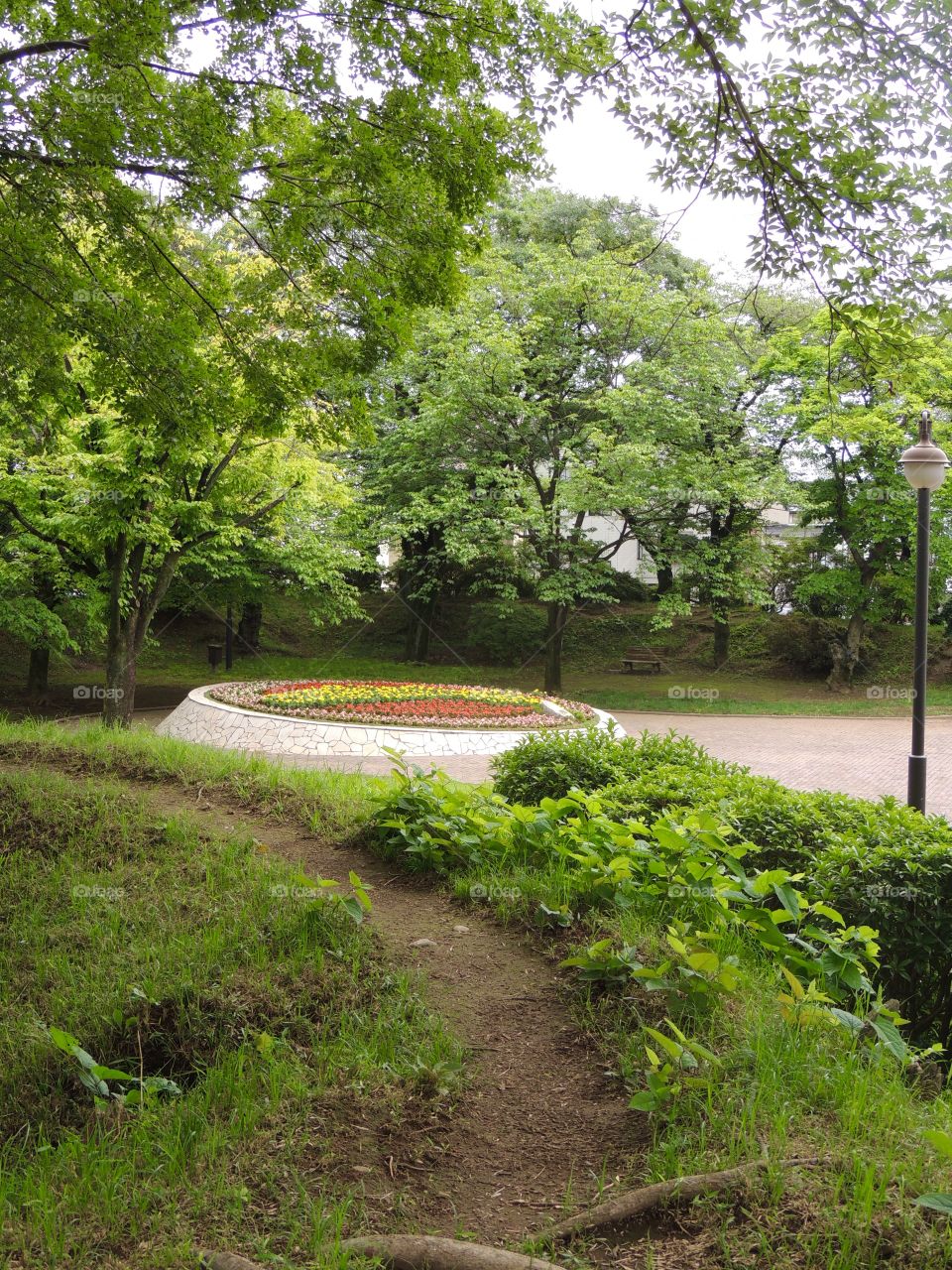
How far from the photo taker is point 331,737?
13.3 m

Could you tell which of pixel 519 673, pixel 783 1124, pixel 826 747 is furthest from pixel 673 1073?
pixel 519 673

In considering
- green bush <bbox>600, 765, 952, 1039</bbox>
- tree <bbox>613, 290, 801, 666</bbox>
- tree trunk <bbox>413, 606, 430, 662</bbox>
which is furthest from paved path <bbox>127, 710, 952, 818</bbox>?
tree trunk <bbox>413, 606, 430, 662</bbox>

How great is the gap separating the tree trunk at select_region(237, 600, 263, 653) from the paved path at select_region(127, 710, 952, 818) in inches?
341

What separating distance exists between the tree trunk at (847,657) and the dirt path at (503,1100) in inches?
902

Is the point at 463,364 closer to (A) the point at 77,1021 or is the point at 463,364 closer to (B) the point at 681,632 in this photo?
(B) the point at 681,632

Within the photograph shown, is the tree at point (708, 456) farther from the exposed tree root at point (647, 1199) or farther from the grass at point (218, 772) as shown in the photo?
the exposed tree root at point (647, 1199)

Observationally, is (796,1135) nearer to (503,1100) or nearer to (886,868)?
(503,1100)

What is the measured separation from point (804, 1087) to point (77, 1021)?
2.58m

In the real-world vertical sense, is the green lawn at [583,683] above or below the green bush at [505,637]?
below

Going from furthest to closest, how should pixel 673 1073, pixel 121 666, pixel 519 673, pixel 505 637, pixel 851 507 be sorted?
pixel 505 637 < pixel 519 673 < pixel 851 507 < pixel 121 666 < pixel 673 1073

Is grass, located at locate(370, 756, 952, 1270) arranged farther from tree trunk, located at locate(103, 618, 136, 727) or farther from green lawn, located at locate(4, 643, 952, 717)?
green lawn, located at locate(4, 643, 952, 717)

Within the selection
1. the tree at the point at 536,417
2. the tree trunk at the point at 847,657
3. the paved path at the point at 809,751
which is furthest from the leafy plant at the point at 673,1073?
the tree trunk at the point at 847,657

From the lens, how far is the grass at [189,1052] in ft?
8.13

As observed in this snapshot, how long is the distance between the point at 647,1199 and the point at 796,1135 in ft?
1.70
